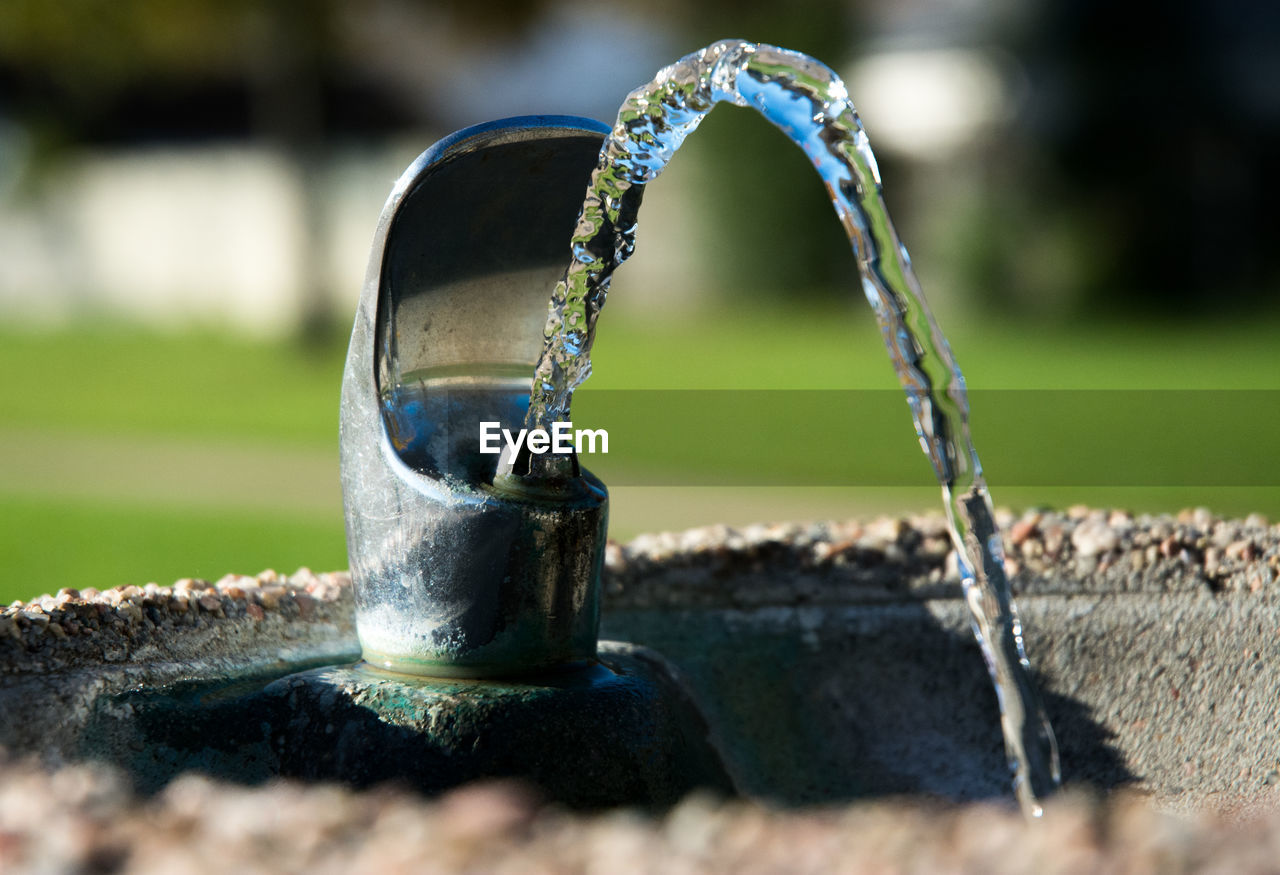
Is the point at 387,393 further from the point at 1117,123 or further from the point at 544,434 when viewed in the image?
the point at 1117,123

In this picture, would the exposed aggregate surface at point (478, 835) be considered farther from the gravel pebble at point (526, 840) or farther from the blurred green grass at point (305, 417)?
the blurred green grass at point (305, 417)

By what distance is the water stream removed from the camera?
1.90m

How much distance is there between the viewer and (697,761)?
2.21 m

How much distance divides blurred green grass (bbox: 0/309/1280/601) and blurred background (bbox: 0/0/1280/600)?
1.7 inches

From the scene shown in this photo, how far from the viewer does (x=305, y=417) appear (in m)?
9.48

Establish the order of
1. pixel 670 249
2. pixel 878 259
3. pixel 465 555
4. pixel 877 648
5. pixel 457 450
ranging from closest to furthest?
pixel 878 259 < pixel 465 555 < pixel 457 450 < pixel 877 648 < pixel 670 249

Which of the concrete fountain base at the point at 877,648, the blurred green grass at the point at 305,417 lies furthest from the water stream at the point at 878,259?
the blurred green grass at the point at 305,417

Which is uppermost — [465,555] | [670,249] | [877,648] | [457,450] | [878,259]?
[878,259]

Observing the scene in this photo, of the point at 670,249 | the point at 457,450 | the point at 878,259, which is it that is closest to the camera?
the point at 878,259

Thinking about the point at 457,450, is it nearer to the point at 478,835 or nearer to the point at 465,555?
the point at 465,555

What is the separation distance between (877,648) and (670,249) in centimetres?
1877

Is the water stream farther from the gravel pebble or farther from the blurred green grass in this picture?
the blurred green grass

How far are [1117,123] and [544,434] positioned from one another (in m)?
15.7

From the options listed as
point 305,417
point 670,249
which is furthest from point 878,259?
point 670,249
